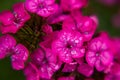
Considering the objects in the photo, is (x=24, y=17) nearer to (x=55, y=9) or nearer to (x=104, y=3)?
(x=55, y=9)

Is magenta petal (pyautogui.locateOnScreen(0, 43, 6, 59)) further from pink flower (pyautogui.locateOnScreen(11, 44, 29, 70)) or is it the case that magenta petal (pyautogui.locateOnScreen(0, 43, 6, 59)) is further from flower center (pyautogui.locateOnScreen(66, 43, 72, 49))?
flower center (pyautogui.locateOnScreen(66, 43, 72, 49))

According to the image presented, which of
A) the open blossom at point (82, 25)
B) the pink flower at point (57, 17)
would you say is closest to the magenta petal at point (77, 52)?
the open blossom at point (82, 25)

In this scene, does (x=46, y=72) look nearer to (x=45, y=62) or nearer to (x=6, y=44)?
(x=45, y=62)

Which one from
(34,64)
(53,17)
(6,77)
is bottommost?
(6,77)

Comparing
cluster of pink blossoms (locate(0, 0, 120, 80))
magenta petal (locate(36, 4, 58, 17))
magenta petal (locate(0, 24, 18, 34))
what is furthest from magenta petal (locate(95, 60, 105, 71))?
magenta petal (locate(0, 24, 18, 34))

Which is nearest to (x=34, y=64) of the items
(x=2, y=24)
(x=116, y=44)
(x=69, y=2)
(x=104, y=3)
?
(x=2, y=24)
